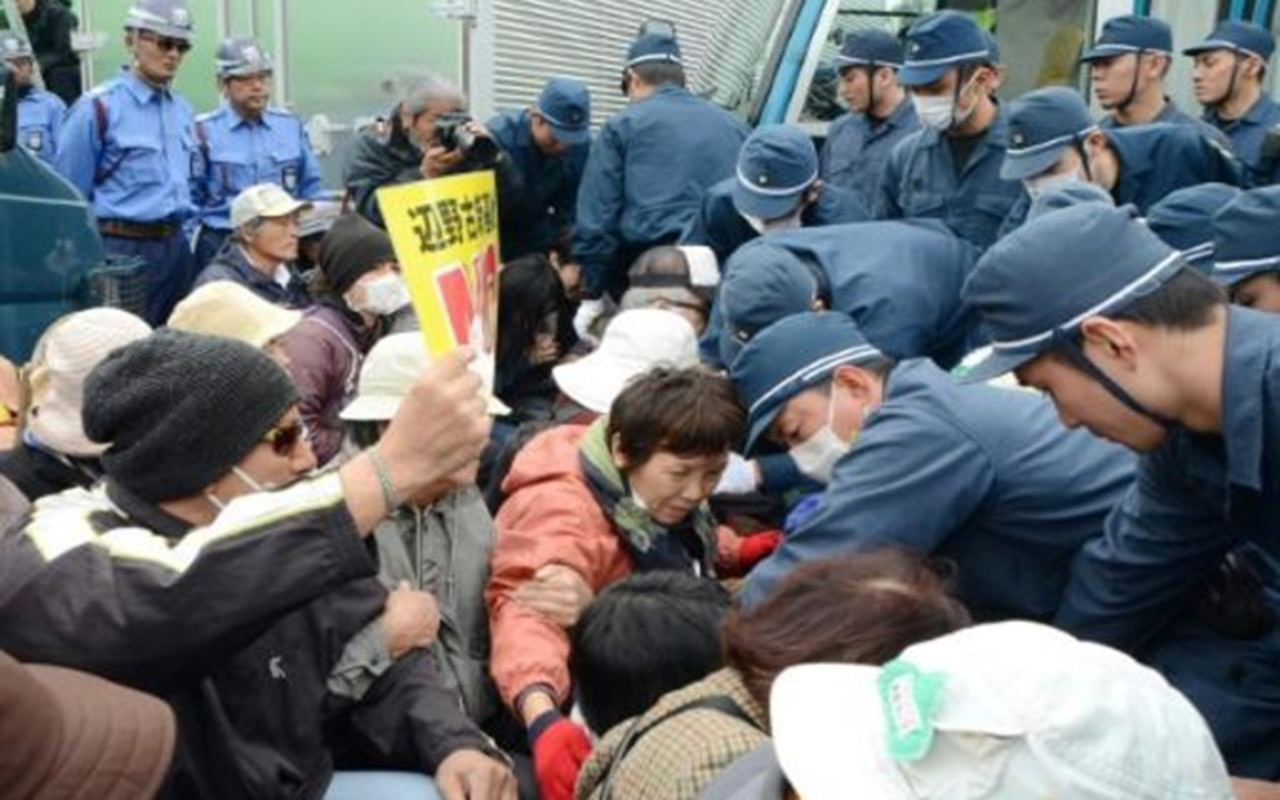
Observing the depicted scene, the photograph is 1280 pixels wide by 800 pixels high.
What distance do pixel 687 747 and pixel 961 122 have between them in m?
3.45

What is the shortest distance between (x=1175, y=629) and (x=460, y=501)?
1.37m

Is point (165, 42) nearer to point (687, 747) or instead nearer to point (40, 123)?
point (40, 123)

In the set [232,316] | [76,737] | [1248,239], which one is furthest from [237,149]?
[76,737]

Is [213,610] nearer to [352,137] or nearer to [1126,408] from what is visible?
[1126,408]

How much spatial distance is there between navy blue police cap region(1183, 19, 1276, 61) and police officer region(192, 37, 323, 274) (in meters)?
4.51

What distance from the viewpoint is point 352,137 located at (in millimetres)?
8055

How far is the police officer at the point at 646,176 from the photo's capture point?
559 centimetres

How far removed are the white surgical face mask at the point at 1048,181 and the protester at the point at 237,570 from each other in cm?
245

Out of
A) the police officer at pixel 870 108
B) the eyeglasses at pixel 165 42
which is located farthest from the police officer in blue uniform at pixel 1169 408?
the eyeglasses at pixel 165 42

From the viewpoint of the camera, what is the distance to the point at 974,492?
90.1 inches

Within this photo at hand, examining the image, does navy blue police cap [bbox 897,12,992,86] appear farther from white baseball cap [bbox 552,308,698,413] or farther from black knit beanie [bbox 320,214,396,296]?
black knit beanie [bbox 320,214,396,296]

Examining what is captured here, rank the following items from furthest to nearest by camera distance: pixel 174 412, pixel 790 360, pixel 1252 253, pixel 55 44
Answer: pixel 55 44 < pixel 1252 253 < pixel 790 360 < pixel 174 412

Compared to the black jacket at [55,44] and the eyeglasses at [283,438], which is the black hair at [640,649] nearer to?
the eyeglasses at [283,438]

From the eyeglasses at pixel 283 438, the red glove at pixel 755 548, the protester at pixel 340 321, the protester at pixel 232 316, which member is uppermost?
the eyeglasses at pixel 283 438
